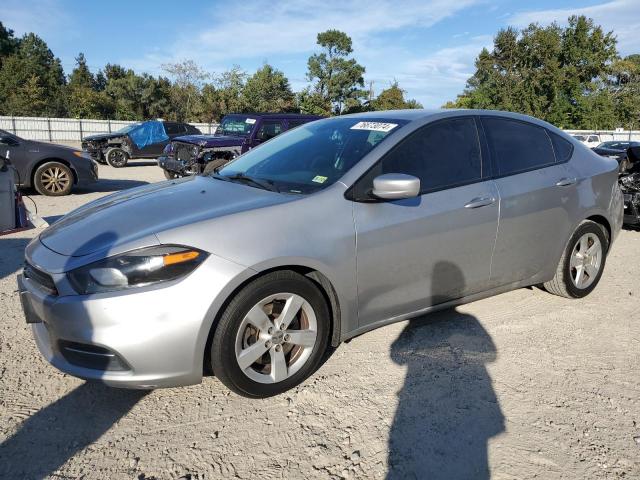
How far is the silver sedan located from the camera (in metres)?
2.43

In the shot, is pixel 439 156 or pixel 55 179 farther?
pixel 55 179

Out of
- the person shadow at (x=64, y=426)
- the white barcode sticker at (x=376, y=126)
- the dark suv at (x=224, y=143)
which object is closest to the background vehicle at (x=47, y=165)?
the dark suv at (x=224, y=143)

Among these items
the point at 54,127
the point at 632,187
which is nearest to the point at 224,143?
the point at 632,187

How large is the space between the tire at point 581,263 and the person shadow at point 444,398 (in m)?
0.95

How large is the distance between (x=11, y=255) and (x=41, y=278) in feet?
11.3

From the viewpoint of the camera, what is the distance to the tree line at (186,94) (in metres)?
40.9

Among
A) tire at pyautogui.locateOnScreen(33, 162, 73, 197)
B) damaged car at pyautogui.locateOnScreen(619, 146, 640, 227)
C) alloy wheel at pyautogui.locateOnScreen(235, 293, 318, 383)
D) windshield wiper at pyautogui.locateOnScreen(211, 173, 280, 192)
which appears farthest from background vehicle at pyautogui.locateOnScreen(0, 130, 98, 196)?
damaged car at pyautogui.locateOnScreen(619, 146, 640, 227)

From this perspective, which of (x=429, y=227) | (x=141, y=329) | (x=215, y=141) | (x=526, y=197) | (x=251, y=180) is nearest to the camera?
(x=141, y=329)

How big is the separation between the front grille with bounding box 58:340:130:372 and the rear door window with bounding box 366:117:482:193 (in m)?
1.73

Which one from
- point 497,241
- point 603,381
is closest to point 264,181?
point 497,241

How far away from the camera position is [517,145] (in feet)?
12.7

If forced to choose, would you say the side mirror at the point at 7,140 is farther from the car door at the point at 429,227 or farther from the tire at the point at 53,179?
the car door at the point at 429,227

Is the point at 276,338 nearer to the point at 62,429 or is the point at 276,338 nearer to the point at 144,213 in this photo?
the point at 144,213

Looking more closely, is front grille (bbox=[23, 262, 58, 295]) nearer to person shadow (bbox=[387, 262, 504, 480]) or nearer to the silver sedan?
the silver sedan
